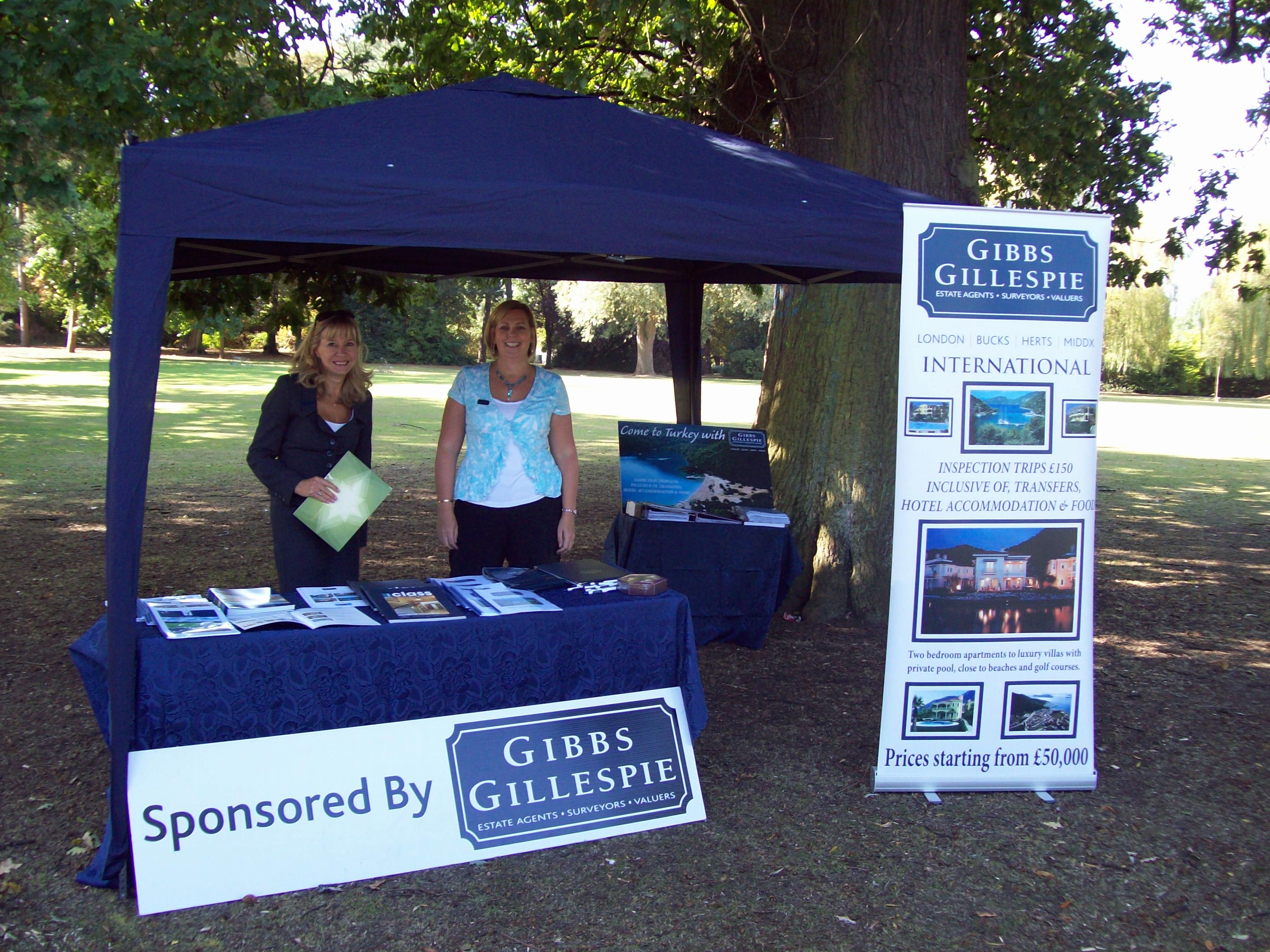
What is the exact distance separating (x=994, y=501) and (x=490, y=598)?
179cm

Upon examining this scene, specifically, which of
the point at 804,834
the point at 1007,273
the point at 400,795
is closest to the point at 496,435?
the point at 400,795

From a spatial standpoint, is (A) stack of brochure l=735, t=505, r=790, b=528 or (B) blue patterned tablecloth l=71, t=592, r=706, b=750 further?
(A) stack of brochure l=735, t=505, r=790, b=528

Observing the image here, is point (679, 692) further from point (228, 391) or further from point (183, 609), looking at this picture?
point (228, 391)

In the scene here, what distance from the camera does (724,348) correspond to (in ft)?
155

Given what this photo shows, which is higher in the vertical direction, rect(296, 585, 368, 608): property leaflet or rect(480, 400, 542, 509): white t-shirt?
rect(480, 400, 542, 509): white t-shirt

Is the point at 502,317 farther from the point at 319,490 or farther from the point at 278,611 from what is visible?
the point at 278,611

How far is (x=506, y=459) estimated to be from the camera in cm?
419

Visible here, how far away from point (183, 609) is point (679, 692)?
5.31 feet

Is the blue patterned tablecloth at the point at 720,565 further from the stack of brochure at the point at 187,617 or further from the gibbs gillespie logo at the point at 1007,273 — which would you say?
the stack of brochure at the point at 187,617

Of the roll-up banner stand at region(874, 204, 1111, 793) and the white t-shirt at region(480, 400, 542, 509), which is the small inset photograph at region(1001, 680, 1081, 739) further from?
the white t-shirt at region(480, 400, 542, 509)

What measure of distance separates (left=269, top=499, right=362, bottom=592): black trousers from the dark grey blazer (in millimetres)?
54

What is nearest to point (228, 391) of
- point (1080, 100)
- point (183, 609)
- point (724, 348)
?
point (1080, 100)

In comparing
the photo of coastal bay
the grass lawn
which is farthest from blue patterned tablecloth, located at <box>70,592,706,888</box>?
the photo of coastal bay

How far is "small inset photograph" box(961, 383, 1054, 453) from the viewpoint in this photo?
355cm
